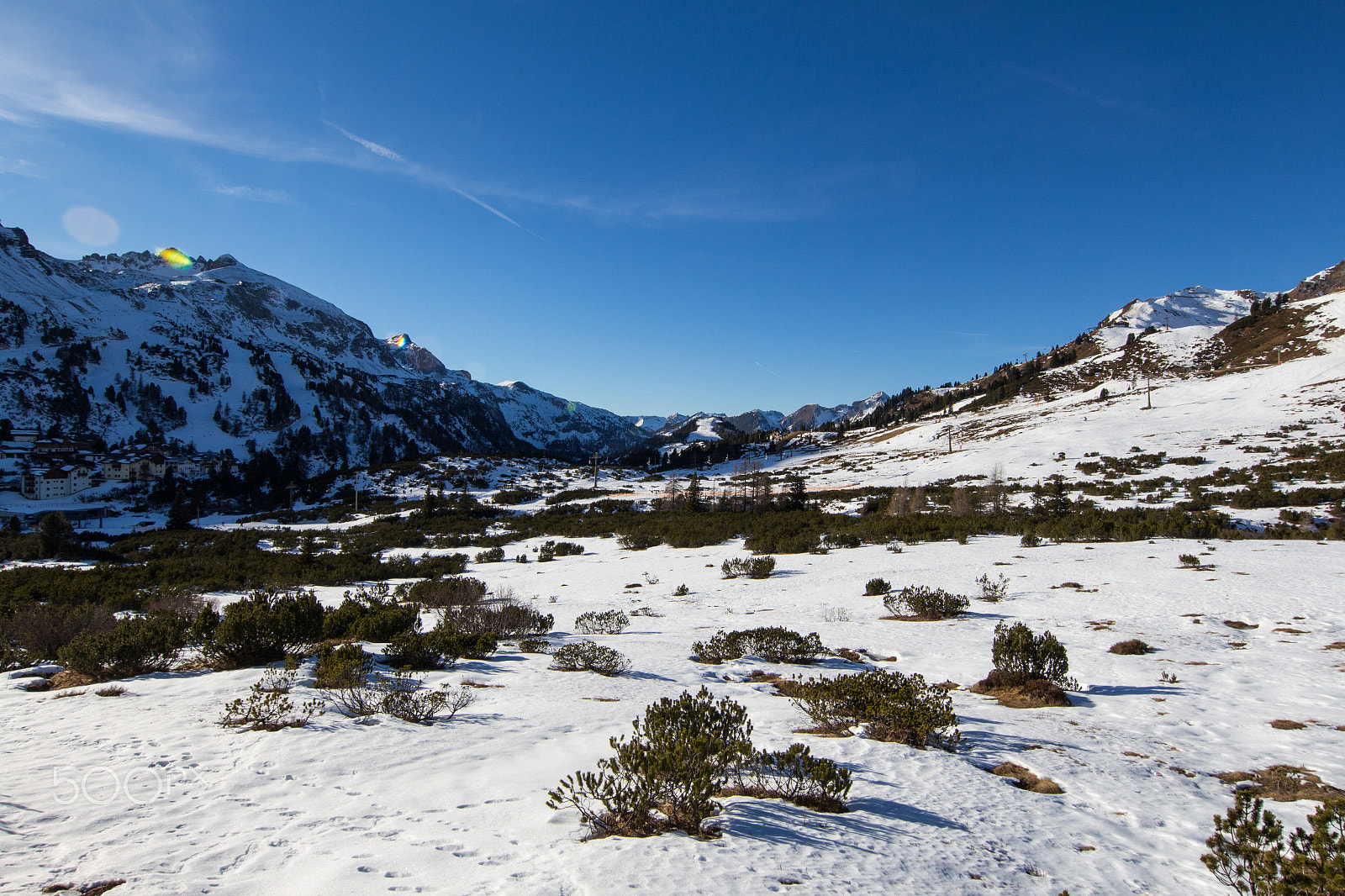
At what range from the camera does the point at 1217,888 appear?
379 cm

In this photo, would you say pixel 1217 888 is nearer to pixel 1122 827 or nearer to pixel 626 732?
pixel 1122 827

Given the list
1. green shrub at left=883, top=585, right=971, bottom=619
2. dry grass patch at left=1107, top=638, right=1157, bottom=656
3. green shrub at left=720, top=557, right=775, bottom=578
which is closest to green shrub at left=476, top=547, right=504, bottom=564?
green shrub at left=720, top=557, right=775, bottom=578

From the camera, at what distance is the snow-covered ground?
137 inches

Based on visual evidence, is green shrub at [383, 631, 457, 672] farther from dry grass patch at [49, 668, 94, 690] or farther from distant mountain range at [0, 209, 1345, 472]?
distant mountain range at [0, 209, 1345, 472]

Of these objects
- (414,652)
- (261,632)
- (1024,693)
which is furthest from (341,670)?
(1024,693)

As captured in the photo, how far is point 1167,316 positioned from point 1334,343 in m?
98.5

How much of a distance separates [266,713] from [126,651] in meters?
3.87

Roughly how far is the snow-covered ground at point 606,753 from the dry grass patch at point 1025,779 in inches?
5.3

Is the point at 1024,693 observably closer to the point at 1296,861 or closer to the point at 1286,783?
the point at 1286,783

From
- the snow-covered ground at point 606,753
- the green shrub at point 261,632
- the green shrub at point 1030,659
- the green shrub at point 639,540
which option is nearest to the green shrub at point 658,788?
the snow-covered ground at point 606,753

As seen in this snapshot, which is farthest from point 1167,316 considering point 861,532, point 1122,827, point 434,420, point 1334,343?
point 434,420

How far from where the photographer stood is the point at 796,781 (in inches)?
198

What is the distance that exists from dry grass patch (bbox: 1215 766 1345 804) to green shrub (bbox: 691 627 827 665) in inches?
251

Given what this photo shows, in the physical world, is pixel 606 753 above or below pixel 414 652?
above
